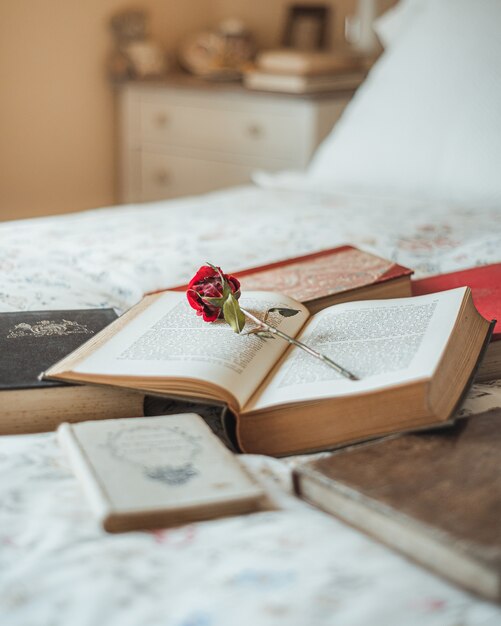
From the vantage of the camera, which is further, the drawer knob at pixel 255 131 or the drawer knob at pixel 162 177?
the drawer knob at pixel 162 177

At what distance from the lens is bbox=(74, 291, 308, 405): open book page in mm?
701

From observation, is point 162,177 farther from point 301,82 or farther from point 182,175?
point 301,82

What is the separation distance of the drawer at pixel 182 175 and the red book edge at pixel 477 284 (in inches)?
59.6

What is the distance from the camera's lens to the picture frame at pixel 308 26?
269 centimetres

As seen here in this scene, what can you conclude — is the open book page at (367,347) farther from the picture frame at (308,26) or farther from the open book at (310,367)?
the picture frame at (308,26)

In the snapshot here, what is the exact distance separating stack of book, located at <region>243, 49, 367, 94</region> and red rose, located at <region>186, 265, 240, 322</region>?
1615mm

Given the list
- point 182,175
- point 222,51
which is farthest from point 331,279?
point 222,51

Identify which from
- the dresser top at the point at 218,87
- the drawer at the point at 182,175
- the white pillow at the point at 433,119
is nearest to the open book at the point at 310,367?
the white pillow at the point at 433,119

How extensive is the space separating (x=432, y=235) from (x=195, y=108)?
54.2 inches

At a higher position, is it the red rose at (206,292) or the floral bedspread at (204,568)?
the red rose at (206,292)

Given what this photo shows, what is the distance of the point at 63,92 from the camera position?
267 centimetres

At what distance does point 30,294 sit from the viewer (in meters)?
1.03

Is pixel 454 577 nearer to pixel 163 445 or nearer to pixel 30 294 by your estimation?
pixel 163 445

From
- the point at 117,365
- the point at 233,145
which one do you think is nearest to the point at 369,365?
the point at 117,365
